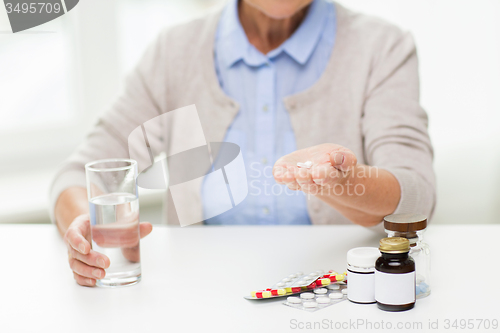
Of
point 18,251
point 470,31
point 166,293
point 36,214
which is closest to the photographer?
Answer: point 166,293

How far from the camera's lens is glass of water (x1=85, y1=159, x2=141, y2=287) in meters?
0.81

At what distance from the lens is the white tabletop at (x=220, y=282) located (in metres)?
0.70

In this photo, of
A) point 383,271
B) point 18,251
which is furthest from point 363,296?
point 18,251

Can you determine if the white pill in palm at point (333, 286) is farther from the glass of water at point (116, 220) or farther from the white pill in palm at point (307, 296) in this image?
the glass of water at point (116, 220)

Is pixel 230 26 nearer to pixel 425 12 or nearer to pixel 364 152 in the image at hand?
pixel 364 152

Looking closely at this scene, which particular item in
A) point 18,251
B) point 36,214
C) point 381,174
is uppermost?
point 381,174

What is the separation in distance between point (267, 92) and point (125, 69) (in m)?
1.03

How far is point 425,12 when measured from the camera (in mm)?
2066

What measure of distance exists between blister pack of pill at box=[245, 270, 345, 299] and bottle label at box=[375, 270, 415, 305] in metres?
0.09

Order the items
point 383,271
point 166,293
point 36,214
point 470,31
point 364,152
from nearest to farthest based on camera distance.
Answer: point 383,271 < point 166,293 < point 364,152 < point 36,214 < point 470,31

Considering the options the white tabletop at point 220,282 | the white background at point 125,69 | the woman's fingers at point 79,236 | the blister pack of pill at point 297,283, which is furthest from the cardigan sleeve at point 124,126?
the white background at point 125,69

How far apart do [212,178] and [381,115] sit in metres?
0.38

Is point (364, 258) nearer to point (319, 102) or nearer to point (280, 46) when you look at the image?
point (319, 102)

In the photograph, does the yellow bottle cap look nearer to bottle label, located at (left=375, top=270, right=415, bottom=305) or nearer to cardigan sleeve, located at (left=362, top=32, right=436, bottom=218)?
bottle label, located at (left=375, top=270, right=415, bottom=305)
